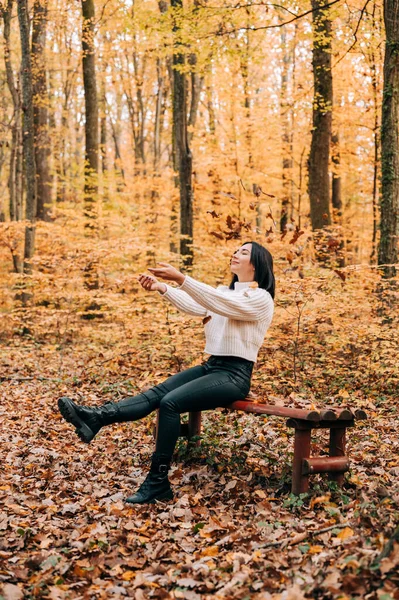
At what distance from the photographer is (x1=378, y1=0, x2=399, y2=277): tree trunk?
8219 mm

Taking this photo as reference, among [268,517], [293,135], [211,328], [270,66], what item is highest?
[270,66]

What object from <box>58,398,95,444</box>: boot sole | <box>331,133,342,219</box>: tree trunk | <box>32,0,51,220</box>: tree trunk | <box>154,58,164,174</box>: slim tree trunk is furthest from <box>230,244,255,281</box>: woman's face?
<box>154,58,164,174</box>: slim tree trunk

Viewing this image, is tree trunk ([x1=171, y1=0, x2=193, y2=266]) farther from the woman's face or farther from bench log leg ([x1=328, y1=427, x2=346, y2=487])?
bench log leg ([x1=328, y1=427, x2=346, y2=487])

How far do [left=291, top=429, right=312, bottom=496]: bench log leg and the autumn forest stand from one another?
0.06 metres

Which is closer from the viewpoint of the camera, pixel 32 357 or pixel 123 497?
pixel 123 497

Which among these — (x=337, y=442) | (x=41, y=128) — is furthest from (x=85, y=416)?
(x=41, y=128)

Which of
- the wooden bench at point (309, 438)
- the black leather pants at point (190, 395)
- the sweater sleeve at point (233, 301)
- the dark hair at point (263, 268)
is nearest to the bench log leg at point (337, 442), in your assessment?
the wooden bench at point (309, 438)

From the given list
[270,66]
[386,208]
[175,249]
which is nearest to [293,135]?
[175,249]

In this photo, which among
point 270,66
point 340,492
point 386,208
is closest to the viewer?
point 340,492

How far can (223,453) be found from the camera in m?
4.88

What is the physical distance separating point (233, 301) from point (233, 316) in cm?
13

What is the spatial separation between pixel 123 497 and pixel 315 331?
4514 millimetres

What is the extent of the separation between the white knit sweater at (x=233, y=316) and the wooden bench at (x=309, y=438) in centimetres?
47

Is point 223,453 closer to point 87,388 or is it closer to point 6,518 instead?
point 6,518
